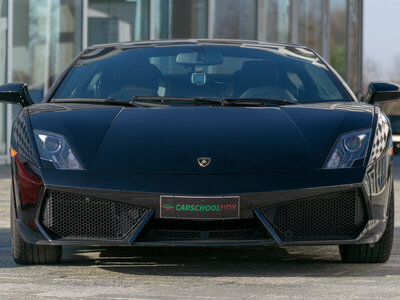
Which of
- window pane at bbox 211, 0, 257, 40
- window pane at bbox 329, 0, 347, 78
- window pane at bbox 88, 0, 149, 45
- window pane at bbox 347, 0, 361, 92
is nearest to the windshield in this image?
window pane at bbox 88, 0, 149, 45

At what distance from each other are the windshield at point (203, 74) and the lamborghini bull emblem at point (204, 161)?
3.07 feet

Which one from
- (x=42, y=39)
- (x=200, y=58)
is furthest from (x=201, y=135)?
(x=42, y=39)

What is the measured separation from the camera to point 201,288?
438cm

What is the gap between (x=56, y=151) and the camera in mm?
4828

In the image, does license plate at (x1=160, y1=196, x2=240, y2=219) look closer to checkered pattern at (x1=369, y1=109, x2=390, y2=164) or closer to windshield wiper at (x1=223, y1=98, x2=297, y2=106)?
checkered pattern at (x1=369, y1=109, x2=390, y2=164)

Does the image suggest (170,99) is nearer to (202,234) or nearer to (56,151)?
(56,151)

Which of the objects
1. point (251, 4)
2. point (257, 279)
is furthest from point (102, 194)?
point (251, 4)

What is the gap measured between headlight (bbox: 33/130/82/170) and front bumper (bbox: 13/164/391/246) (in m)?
0.05

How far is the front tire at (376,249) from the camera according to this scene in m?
5.08

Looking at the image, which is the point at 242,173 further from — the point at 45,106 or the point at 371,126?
the point at 45,106

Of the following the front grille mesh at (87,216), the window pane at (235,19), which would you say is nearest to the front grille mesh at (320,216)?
the front grille mesh at (87,216)

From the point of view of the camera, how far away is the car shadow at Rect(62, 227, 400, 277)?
4.88 metres

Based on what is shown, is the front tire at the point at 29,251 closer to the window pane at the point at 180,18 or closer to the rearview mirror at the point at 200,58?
the rearview mirror at the point at 200,58

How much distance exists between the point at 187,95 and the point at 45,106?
795mm
